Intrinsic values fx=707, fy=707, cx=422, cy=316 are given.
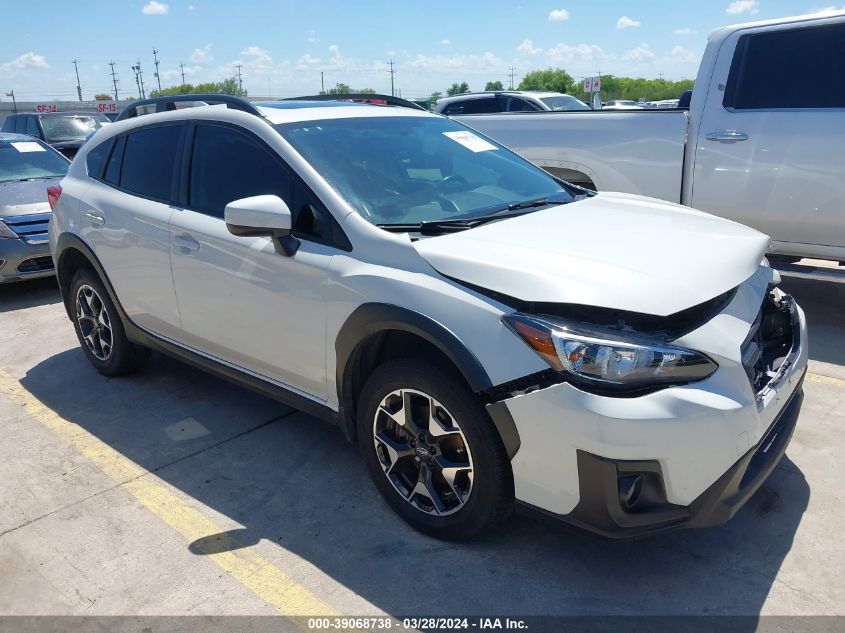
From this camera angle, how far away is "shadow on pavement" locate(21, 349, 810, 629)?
2609mm

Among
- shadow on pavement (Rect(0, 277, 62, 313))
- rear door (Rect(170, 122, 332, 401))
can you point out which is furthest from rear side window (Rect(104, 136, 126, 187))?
shadow on pavement (Rect(0, 277, 62, 313))

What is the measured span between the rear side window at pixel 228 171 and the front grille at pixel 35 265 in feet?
13.4

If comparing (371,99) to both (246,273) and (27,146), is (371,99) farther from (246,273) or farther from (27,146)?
(27,146)

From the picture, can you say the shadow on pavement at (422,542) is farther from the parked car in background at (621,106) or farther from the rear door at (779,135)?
A: the parked car in background at (621,106)

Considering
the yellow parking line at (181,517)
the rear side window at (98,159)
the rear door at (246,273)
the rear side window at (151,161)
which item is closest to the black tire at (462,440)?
the rear door at (246,273)

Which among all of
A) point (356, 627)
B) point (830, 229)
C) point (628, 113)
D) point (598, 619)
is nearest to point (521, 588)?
point (598, 619)

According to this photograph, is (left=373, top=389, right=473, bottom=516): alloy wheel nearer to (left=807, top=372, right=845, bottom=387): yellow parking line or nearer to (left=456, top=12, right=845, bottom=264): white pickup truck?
(left=807, top=372, right=845, bottom=387): yellow parking line

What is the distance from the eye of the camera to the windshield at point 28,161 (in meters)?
8.17

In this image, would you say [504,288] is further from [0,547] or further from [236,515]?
[0,547]

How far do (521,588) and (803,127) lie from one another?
4080 millimetres

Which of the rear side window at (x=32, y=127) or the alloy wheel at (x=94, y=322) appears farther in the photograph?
the rear side window at (x=32, y=127)

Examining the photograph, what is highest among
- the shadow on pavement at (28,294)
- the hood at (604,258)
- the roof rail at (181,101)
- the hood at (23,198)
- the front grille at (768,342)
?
the roof rail at (181,101)

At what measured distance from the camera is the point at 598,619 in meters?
2.49

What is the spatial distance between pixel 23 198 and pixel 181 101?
4169 mm
